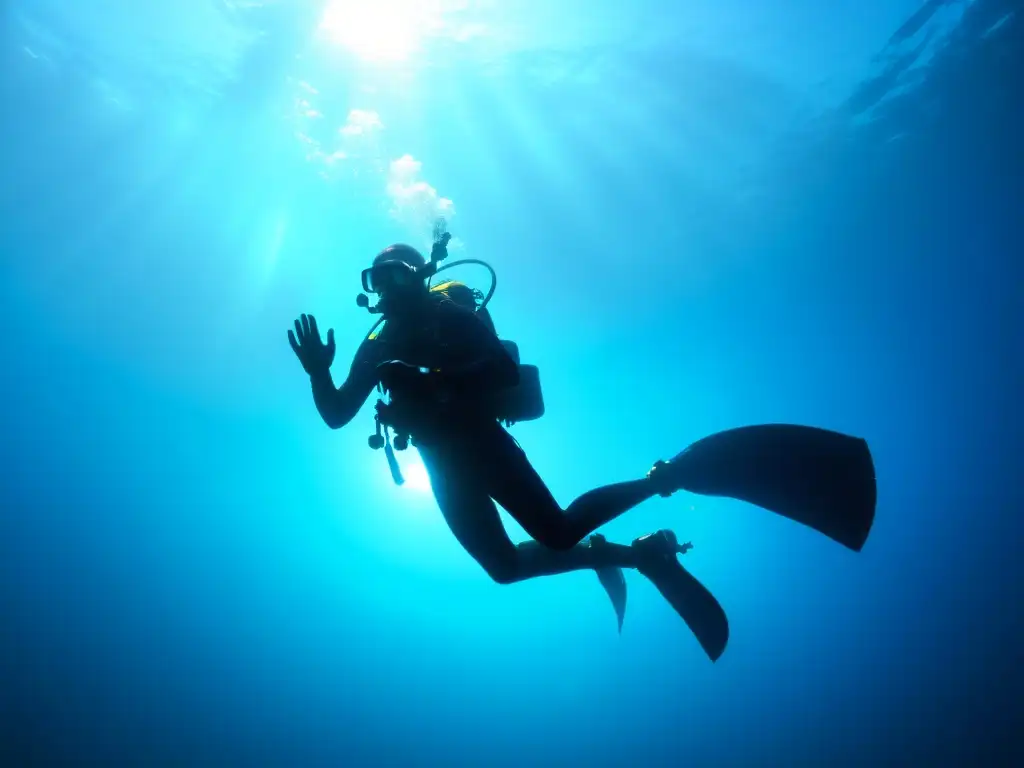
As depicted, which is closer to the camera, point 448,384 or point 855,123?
point 448,384

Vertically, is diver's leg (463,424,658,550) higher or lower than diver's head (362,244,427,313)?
lower

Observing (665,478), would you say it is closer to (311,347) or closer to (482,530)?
(482,530)

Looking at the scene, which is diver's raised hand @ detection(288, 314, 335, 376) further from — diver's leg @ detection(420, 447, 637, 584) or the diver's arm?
diver's leg @ detection(420, 447, 637, 584)

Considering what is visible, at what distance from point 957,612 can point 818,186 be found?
59.1m

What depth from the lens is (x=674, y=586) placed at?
422 centimetres

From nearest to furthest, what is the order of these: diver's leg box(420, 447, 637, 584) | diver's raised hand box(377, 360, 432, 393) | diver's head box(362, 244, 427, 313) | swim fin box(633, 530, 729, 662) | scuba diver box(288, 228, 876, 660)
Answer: diver's raised hand box(377, 360, 432, 393) < scuba diver box(288, 228, 876, 660) < diver's head box(362, 244, 427, 313) < diver's leg box(420, 447, 637, 584) < swim fin box(633, 530, 729, 662)

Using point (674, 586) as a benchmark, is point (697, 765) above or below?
below

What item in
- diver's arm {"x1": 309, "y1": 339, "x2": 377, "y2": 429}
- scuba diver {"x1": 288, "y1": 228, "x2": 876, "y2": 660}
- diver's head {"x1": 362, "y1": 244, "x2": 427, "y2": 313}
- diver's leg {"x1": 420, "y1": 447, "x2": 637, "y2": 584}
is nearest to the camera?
scuba diver {"x1": 288, "y1": 228, "x2": 876, "y2": 660}

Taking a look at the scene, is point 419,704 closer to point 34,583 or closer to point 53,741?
point 53,741

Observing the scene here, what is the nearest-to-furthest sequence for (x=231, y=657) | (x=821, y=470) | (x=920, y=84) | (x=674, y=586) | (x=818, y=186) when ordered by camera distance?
1. (x=821, y=470)
2. (x=674, y=586)
3. (x=920, y=84)
4. (x=818, y=186)
5. (x=231, y=657)

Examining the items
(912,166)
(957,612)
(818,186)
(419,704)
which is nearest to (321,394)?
(818,186)

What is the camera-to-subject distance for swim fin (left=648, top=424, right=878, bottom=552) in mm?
3654

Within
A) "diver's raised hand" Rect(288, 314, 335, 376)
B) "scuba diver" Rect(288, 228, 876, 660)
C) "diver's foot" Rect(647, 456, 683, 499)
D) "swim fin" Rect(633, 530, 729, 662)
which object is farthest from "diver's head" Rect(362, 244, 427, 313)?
"swim fin" Rect(633, 530, 729, 662)

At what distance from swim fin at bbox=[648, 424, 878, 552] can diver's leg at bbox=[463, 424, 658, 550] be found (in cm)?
89
